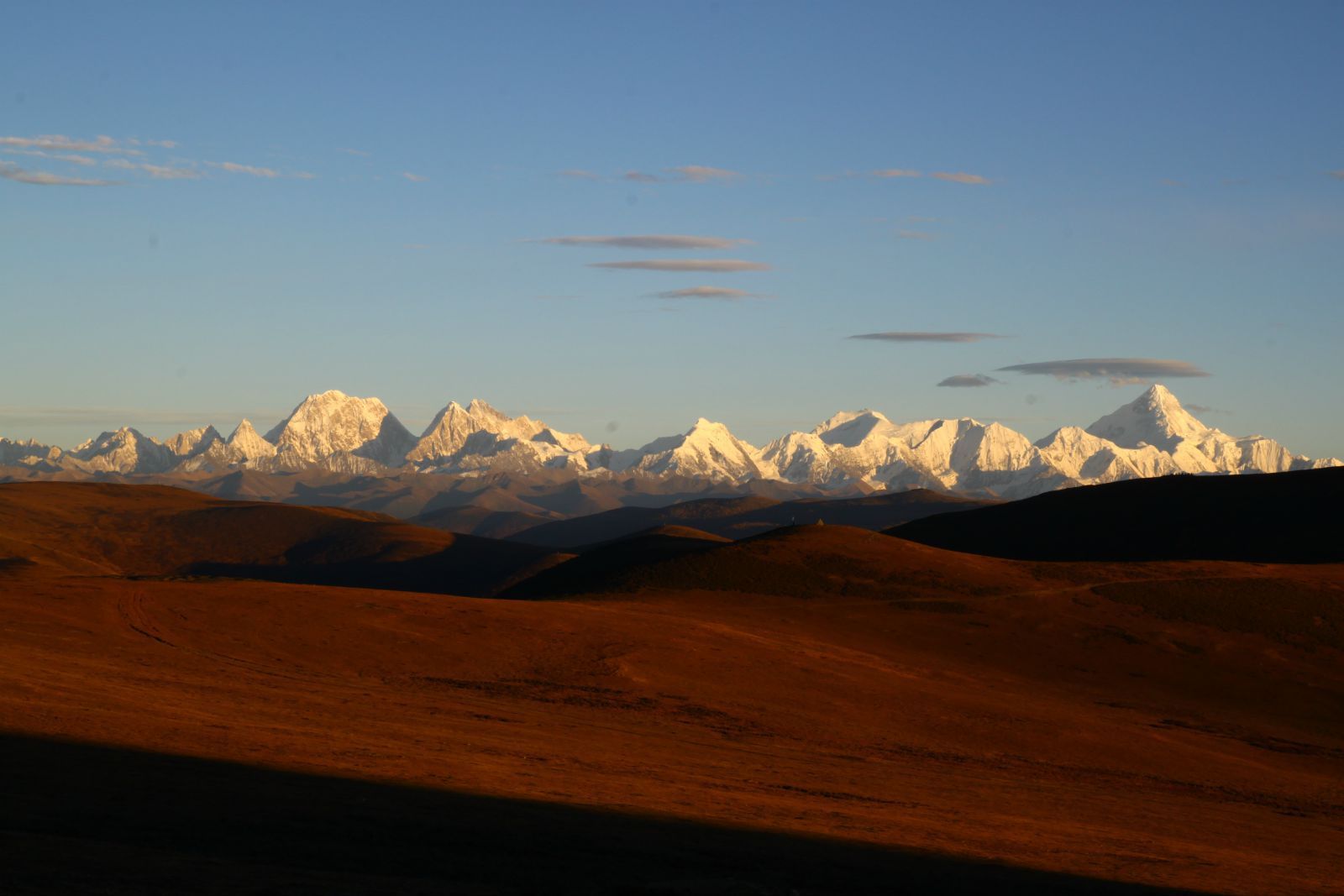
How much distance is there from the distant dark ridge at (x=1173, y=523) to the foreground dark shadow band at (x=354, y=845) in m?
130

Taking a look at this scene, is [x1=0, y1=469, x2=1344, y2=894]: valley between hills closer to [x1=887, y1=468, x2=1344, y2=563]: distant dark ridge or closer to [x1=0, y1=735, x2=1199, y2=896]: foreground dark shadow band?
[x1=0, y1=735, x2=1199, y2=896]: foreground dark shadow band

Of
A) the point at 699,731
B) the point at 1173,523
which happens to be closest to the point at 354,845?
the point at 699,731

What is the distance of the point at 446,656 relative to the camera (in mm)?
67375

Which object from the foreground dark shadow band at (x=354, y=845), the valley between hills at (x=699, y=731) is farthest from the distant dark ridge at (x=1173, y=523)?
the foreground dark shadow band at (x=354, y=845)

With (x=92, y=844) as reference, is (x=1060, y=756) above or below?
below

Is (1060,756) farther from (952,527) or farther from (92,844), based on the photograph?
(952,527)

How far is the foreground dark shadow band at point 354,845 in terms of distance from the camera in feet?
78.6

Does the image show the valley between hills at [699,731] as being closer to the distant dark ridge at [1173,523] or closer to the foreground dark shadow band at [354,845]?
the foreground dark shadow band at [354,845]

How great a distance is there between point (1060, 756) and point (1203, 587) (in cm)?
5273

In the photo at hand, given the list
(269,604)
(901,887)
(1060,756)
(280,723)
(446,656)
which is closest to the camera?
(901,887)

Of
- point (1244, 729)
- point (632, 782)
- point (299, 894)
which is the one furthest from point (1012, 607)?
point (299, 894)

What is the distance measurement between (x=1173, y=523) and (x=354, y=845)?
158m

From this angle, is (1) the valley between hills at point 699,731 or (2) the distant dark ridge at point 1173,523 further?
(2) the distant dark ridge at point 1173,523

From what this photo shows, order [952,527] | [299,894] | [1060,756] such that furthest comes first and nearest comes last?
[952,527]
[1060,756]
[299,894]
